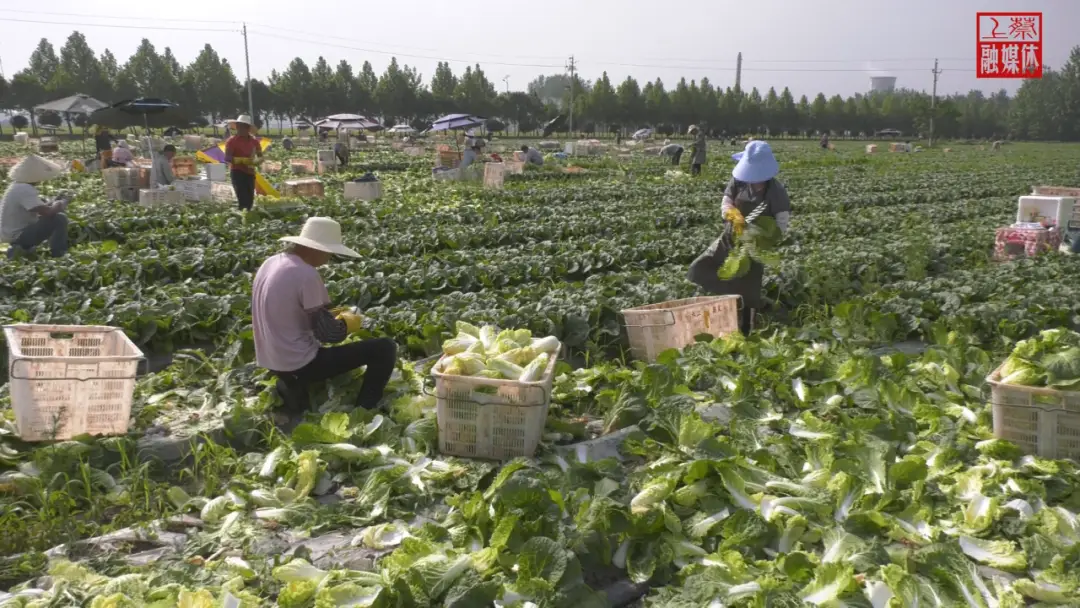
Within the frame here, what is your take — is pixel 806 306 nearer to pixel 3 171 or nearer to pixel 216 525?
pixel 216 525

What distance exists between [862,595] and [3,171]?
23259 millimetres

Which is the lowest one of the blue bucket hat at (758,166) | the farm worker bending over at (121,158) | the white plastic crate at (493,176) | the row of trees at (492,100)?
the blue bucket hat at (758,166)

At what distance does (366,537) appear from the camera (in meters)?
3.54

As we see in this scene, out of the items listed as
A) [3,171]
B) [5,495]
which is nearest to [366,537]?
[5,495]

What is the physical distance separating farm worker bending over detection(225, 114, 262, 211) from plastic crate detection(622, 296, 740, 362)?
9.06m

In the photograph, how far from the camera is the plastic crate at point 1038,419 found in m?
3.94

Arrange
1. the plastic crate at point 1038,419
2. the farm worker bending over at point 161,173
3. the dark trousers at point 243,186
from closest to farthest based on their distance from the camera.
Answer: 1. the plastic crate at point 1038,419
2. the dark trousers at point 243,186
3. the farm worker bending over at point 161,173

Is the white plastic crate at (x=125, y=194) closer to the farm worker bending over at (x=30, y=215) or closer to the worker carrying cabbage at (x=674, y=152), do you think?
the farm worker bending over at (x=30, y=215)

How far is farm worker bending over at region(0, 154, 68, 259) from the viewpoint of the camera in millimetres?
9391

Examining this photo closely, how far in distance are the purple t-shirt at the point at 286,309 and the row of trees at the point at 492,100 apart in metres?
48.2

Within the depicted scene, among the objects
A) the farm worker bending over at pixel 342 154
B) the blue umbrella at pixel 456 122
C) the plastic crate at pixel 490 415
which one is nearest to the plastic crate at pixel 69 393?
the plastic crate at pixel 490 415

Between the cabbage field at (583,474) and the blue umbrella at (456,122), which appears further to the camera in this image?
the blue umbrella at (456,122)

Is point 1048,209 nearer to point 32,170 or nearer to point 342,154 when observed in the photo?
point 32,170

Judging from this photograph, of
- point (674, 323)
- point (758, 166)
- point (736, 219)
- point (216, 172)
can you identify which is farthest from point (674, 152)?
point (674, 323)
